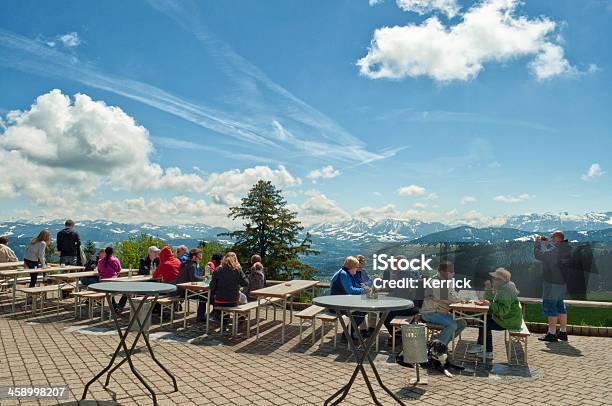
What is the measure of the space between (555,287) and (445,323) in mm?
3068

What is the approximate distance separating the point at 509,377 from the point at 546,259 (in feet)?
11.7

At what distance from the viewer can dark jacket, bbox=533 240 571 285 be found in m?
8.70

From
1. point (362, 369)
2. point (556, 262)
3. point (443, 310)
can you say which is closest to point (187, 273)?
point (443, 310)

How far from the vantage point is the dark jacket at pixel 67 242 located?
11961 mm

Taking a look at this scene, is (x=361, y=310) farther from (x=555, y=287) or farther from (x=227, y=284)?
(x=555, y=287)

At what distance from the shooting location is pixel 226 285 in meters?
7.99

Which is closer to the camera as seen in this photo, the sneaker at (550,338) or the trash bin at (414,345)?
the trash bin at (414,345)

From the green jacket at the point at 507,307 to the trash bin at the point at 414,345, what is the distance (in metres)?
1.70

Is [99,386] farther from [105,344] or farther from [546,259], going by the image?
[546,259]

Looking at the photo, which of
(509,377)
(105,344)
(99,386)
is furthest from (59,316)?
(509,377)

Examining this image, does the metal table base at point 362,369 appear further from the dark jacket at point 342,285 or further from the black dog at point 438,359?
the dark jacket at point 342,285

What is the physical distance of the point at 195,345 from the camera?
7.25 m

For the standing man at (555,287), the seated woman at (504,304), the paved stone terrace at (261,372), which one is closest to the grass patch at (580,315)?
the standing man at (555,287)

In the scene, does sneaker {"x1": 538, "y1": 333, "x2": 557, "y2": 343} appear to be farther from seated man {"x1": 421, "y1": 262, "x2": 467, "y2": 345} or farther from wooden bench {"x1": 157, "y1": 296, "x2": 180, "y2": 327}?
wooden bench {"x1": 157, "y1": 296, "x2": 180, "y2": 327}
